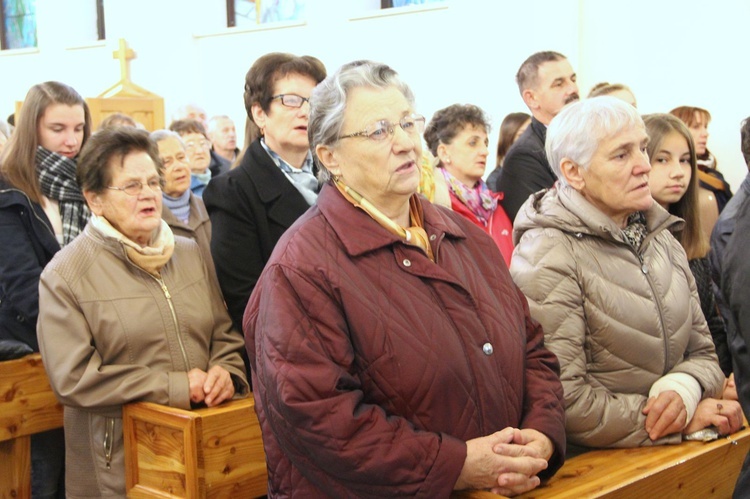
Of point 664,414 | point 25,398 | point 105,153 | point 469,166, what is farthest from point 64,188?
point 664,414

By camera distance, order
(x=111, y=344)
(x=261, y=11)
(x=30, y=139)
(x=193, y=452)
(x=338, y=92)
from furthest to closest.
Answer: (x=261, y=11) → (x=30, y=139) → (x=111, y=344) → (x=193, y=452) → (x=338, y=92)

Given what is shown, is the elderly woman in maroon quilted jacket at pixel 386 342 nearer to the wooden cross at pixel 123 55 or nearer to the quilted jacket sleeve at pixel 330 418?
the quilted jacket sleeve at pixel 330 418

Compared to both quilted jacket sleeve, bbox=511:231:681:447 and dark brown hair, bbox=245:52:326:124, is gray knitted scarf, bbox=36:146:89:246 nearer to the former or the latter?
dark brown hair, bbox=245:52:326:124

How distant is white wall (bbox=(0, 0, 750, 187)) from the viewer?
730 cm

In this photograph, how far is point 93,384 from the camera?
3.07 meters

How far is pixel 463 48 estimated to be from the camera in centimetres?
875

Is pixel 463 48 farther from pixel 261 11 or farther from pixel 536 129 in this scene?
pixel 536 129

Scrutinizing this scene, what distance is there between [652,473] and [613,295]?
0.48 m

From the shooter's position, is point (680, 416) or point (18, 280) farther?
point (18, 280)

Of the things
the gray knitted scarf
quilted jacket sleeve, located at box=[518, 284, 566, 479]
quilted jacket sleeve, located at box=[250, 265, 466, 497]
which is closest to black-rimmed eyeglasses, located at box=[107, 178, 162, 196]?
the gray knitted scarf

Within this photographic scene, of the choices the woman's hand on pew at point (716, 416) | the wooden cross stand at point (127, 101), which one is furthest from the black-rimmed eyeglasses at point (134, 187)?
the wooden cross stand at point (127, 101)

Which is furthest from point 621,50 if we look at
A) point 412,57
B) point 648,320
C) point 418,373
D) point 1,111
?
point 1,111

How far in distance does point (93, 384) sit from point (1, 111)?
12388 millimetres

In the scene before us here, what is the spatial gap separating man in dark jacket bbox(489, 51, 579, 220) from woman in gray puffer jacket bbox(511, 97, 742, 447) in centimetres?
153
